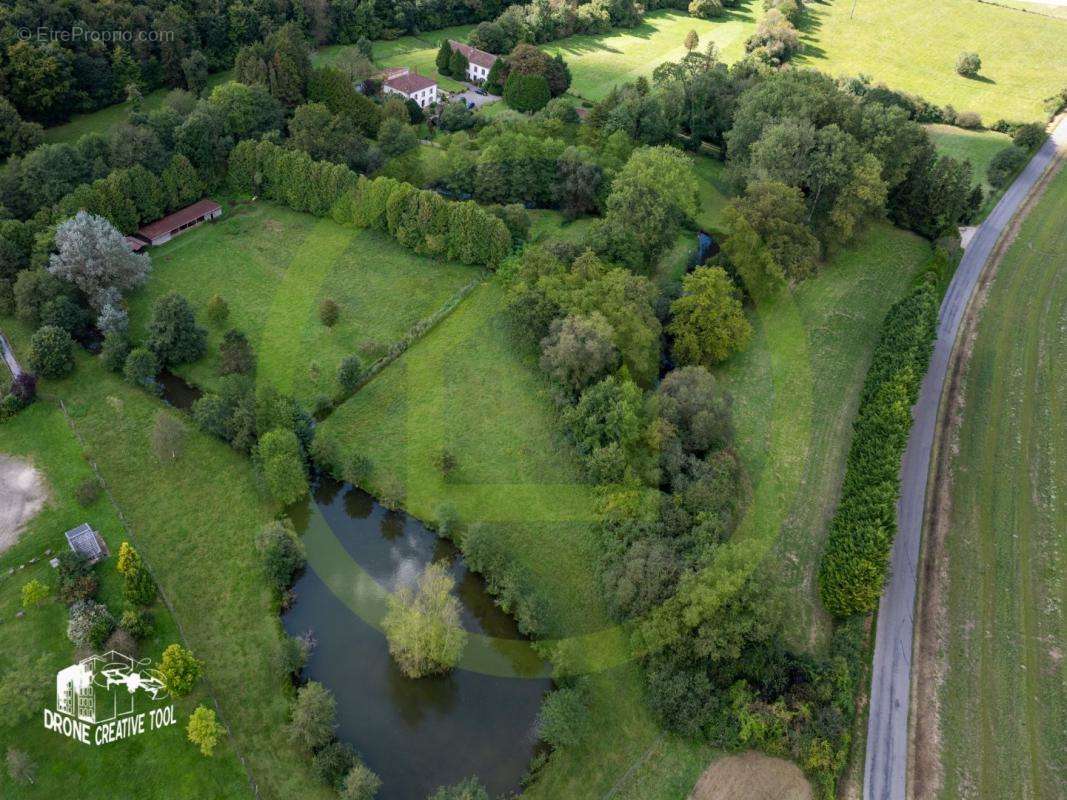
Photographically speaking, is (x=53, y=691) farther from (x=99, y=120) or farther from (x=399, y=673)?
(x=99, y=120)

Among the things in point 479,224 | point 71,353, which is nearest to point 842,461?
point 479,224

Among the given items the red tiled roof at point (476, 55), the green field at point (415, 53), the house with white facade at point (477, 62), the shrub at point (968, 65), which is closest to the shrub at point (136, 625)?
the green field at point (415, 53)

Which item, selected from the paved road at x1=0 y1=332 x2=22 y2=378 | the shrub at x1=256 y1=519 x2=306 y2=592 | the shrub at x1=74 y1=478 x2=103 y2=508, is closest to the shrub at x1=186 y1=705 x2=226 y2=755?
the shrub at x1=256 y1=519 x2=306 y2=592

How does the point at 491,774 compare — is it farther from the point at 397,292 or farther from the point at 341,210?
the point at 341,210

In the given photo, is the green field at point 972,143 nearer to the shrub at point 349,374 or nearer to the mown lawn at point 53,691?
the shrub at point 349,374

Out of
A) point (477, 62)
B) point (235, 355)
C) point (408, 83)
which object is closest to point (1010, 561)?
point (235, 355)

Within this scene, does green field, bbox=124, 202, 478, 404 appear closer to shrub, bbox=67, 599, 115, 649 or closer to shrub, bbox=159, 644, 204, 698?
shrub, bbox=67, 599, 115, 649
